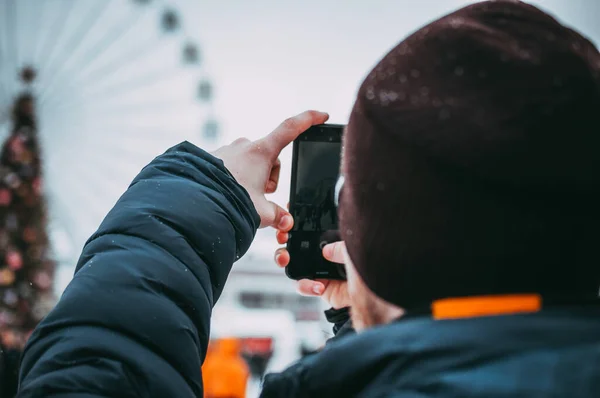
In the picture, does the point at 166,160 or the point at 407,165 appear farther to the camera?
the point at 166,160

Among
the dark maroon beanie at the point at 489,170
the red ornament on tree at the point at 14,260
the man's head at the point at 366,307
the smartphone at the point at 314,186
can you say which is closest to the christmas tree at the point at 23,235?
the red ornament on tree at the point at 14,260

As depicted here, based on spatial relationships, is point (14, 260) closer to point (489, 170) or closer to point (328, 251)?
point (328, 251)

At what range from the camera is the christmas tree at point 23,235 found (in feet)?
13.2

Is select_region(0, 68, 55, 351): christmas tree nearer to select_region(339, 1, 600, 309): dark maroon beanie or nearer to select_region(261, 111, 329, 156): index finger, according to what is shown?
select_region(261, 111, 329, 156): index finger

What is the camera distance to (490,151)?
0.41 m

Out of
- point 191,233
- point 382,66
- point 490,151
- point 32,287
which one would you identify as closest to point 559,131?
point 490,151

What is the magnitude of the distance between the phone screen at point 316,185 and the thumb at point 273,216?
0.13 ft

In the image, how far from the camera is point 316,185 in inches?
36.7

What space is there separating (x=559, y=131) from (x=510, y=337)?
0.49 feet

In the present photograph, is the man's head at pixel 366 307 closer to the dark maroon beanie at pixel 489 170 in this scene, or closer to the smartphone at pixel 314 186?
the dark maroon beanie at pixel 489 170

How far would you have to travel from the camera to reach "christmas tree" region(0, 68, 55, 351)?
13.2 ft

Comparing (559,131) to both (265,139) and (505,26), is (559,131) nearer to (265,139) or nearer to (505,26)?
(505,26)

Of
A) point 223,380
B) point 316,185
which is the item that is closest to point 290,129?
point 316,185

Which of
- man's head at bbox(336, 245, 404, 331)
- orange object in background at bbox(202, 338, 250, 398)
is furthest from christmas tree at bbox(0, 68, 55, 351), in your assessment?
man's head at bbox(336, 245, 404, 331)
